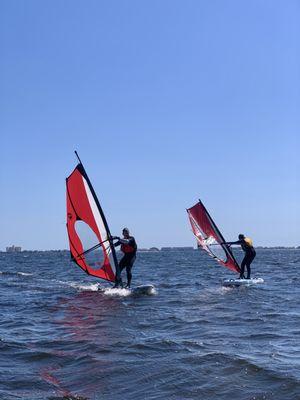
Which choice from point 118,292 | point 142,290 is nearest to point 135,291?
point 142,290

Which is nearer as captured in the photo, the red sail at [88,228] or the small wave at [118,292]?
the small wave at [118,292]

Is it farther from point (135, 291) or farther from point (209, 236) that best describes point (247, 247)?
point (135, 291)

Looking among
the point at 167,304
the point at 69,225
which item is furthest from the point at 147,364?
the point at 69,225

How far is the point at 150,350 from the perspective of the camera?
771 centimetres

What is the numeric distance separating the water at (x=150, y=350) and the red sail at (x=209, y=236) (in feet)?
21.5

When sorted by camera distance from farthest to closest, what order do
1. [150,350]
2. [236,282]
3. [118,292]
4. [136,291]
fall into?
[236,282] < [118,292] < [136,291] < [150,350]

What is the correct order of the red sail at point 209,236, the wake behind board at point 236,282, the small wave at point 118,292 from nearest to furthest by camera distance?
the small wave at point 118,292, the wake behind board at point 236,282, the red sail at point 209,236

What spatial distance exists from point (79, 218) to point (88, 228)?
45cm

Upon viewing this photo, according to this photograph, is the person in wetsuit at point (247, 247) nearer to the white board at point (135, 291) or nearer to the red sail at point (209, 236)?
the red sail at point (209, 236)

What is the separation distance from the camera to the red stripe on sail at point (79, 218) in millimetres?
15562

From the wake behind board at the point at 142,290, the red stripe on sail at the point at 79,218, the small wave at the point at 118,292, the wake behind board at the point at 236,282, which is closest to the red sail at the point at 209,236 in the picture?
the wake behind board at the point at 236,282

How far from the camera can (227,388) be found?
5922 millimetres

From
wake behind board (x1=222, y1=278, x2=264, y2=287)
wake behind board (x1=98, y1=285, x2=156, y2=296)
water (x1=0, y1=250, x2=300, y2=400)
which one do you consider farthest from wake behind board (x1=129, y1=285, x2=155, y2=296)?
wake behind board (x1=222, y1=278, x2=264, y2=287)

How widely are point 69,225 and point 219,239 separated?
696 centimetres
